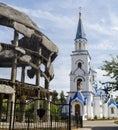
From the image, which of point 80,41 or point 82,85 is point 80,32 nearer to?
point 80,41

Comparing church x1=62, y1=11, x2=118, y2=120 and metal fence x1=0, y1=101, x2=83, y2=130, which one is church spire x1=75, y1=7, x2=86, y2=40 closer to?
church x1=62, y1=11, x2=118, y2=120

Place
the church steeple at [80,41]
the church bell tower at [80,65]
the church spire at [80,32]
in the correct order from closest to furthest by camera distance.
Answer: the church bell tower at [80,65], the church steeple at [80,41], the church spire at [80,32]

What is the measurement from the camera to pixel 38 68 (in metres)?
22.9

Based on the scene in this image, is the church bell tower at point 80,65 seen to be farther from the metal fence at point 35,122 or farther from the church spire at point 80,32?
the metal fence at point 35,122

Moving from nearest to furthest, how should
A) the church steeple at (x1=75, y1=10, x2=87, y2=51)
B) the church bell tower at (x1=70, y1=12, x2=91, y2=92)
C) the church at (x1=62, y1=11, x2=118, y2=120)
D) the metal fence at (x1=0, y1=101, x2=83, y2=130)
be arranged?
the metal fence at (x1=0, y1=101, x2=83, y2=130), the church at (x1=62, y1=11, x2=118, y2=120), the church bell tower at (x1=70, y1=12, x2=91, y2=92), the church steeple at (x1=75, y1=10, x2=87, y2=51)

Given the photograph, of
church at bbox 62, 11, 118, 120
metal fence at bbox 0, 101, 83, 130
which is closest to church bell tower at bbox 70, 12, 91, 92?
church at bbox 62, 11, 118, 120

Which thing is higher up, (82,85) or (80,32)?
(80,32)

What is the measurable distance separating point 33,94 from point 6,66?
18.6 ft

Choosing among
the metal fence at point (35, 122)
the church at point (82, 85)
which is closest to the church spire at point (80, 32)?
the church at point (82, 85)

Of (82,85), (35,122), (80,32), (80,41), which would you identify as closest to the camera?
(35,122)

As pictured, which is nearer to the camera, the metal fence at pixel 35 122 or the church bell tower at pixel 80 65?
the metal fence at pixel 35 122

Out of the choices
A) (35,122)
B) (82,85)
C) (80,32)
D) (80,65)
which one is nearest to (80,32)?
(80,32)

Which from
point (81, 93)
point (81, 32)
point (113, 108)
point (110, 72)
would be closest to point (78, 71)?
point (81, 93)

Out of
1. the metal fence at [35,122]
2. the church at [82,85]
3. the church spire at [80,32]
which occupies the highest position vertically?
the church spire at [80,32]
